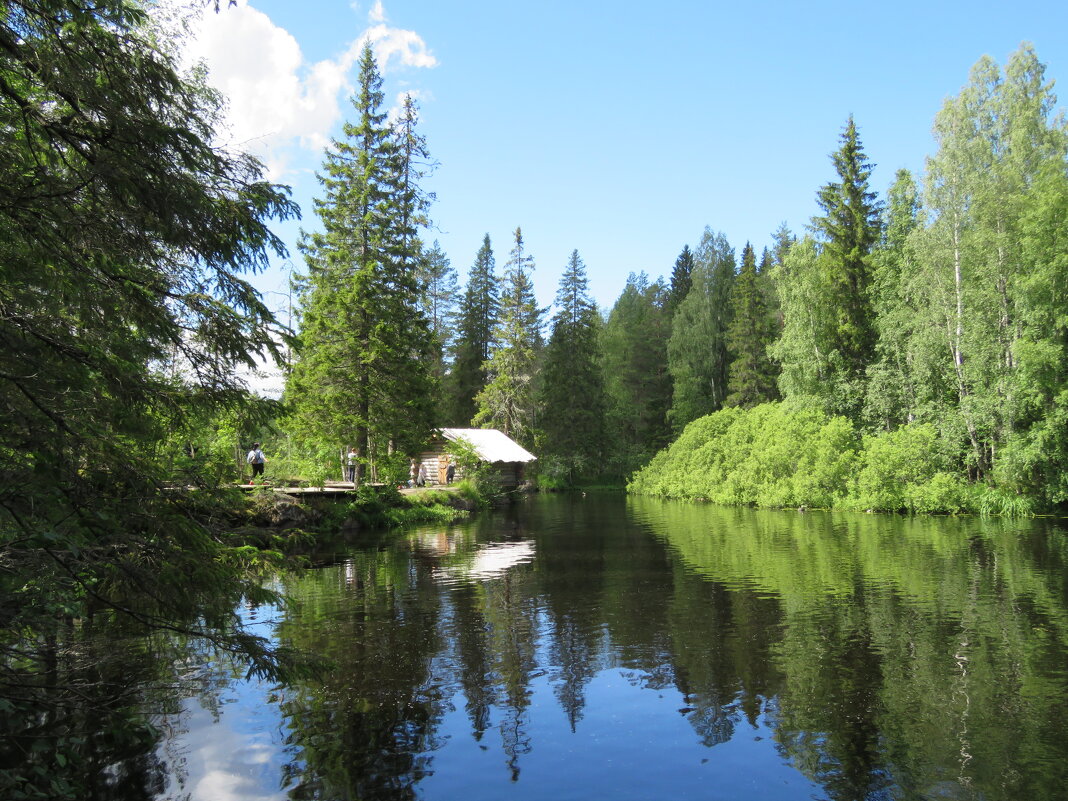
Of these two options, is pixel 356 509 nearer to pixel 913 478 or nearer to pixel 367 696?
pixel 367 696

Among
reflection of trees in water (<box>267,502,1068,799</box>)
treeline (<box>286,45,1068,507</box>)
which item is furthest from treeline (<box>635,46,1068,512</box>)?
reflection of trees in water (<box>267,502,1068,799</box>)

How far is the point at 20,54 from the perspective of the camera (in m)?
4.29

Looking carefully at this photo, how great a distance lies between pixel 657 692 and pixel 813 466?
2647 cm

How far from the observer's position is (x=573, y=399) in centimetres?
5672

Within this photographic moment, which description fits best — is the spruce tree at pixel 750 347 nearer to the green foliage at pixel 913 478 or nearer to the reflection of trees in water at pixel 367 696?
the green foliage at pixel 913 478

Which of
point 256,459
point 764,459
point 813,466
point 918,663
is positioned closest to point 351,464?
point 256,459

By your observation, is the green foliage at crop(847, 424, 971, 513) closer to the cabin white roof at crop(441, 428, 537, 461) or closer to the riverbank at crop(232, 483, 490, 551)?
the riverbank at crop(232, 483, 490, 551)

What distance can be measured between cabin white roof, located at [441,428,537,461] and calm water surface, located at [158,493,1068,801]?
23.3 m

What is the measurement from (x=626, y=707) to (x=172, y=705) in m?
5.04

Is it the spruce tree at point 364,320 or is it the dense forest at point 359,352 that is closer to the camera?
the dense forest at point 359,352

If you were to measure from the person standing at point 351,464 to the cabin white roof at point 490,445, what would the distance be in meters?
7.12

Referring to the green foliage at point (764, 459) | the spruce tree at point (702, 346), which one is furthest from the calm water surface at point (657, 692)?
the spruce tree at point (702, 346)

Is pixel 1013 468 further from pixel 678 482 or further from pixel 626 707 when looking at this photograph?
pixel 626 707

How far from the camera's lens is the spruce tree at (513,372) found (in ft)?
171
